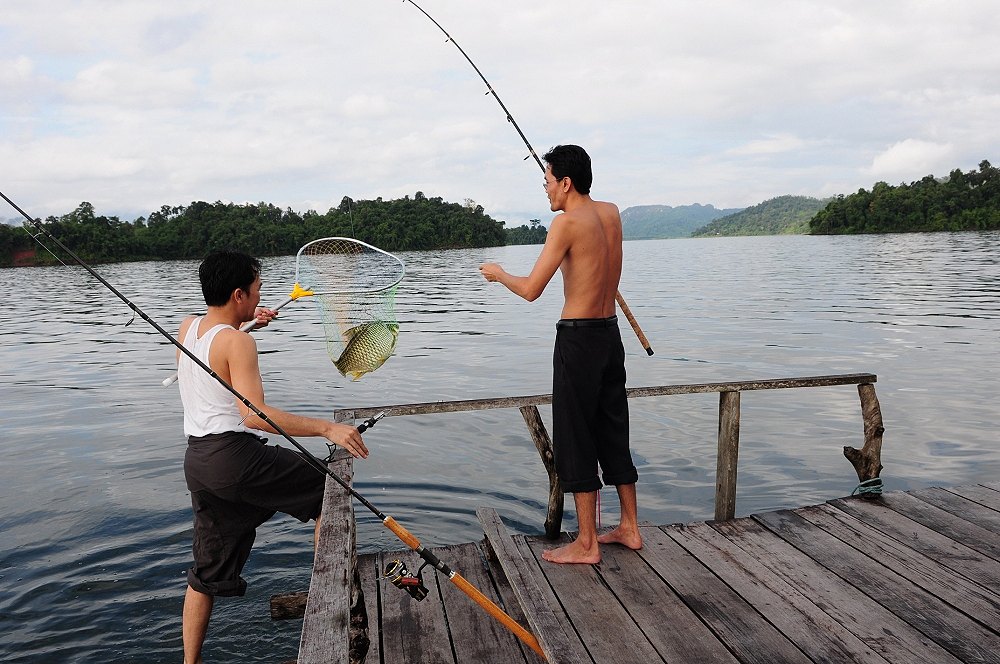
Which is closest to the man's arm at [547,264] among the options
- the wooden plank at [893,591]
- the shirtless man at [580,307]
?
the shirtless man at [580,307]

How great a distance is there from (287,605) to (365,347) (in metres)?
2.12

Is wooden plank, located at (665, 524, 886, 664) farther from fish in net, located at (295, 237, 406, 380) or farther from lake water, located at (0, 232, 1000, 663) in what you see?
lake water, located at (0, 232, 1000, 663)

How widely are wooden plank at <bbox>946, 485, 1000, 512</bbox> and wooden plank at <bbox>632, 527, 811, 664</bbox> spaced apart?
8.18 feet

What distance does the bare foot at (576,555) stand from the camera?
4344 mm

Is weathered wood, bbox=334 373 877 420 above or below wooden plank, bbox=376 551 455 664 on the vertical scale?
above

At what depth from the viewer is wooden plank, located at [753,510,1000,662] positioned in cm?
349

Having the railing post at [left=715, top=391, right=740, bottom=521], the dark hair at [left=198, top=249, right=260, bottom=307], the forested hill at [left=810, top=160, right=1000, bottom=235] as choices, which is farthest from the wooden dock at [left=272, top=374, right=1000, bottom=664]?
the forested hill at [left=810, top=160, right=1000, bottom=235]

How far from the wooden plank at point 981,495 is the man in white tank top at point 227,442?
458 centimetres

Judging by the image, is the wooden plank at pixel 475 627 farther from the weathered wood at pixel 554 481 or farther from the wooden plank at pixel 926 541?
the wooden plank at pixel 926 541

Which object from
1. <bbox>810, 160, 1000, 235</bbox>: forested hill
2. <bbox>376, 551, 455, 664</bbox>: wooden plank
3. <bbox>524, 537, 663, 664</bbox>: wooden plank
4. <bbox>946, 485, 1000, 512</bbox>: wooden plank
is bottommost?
<bbox>376, 551, 455, 664</bbox>: wooden plank

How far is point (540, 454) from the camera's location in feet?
17.8

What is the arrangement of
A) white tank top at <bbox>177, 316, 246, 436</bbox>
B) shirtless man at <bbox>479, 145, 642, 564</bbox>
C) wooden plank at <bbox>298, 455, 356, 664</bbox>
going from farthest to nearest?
shirtless man at <bbox>479, 145, 642, 564</bbox> → white tank top at <bbox>177, 316, 246, 436</bbox> → wooden plank at <bbox>298, 455, 356, 664</bbox>

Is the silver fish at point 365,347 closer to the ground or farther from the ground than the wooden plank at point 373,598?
farther from the ground

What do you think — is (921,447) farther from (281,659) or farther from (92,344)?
(92,344)
